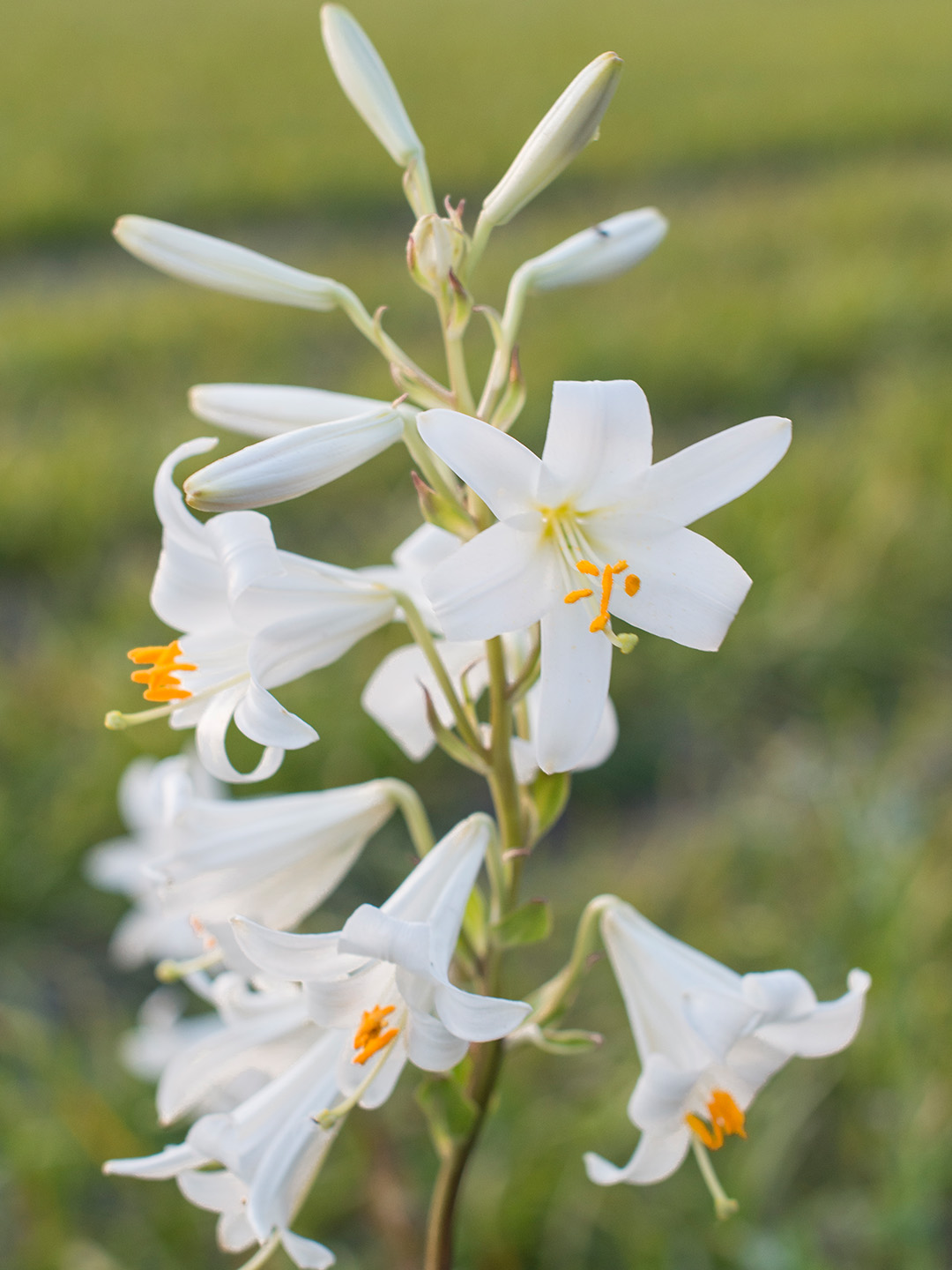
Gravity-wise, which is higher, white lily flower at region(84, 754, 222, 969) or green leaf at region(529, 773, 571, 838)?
green leaf at region(529, 773, 571, 838)

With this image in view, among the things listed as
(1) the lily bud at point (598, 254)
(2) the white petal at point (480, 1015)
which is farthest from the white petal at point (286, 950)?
(1) the lily bud at point (598, 254)

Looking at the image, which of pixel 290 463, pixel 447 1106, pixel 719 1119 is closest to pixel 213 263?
pixel 290 463

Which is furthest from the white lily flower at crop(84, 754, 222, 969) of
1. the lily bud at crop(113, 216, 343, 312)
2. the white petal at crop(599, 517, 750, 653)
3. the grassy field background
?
the white petal at crop(599, 517, 750, 653)

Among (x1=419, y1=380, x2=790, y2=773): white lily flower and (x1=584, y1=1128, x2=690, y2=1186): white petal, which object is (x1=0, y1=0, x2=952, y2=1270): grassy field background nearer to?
(x1=584, y1=1128, x2=690, y2=1186): white petal

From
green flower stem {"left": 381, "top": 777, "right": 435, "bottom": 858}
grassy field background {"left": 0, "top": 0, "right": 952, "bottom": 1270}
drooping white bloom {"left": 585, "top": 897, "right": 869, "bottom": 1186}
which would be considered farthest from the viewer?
grassy field background {"left": 0, "top": 0, "right": 952, "bottom": 1270}

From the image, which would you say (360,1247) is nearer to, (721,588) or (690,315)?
(721,588)

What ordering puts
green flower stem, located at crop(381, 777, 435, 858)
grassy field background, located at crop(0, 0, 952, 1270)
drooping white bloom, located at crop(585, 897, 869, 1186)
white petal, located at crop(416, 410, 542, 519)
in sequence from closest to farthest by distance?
white petal, located at crop(416, 410, 542, 519) < drooping white bloom, located at crop(585, 897, 869, 1186) < green flower stem, located at crop(381, 777, 435, 858) < grassy field background, located at crop(0, 0, 952, 1270)

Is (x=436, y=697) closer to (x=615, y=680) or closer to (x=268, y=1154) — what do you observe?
(x=268, y=1154)
